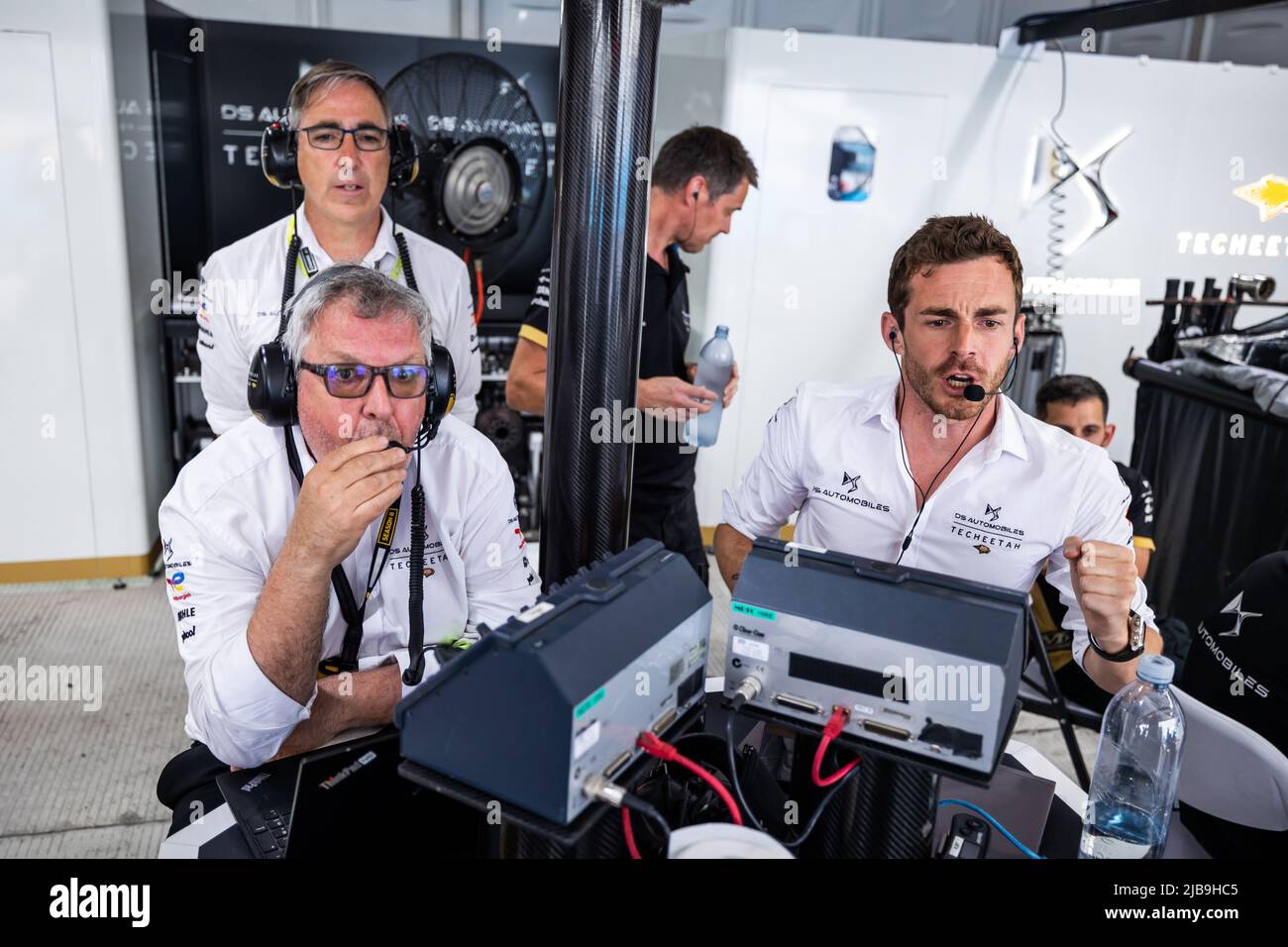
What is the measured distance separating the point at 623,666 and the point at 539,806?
0.51ft

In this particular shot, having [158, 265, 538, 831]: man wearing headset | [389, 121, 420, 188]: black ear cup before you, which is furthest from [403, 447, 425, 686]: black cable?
[389, 121, 420, 188]: black ear cup

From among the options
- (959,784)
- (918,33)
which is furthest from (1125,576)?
(918,33)

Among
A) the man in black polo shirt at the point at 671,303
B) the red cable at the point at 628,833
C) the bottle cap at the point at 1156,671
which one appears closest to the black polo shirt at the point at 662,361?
the man in black polo shirt at the point at 671,303

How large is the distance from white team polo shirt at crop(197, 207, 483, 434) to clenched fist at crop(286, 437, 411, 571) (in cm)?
118

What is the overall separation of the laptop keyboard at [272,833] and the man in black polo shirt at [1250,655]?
5.80 feet

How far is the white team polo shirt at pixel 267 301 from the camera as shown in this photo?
261 cm

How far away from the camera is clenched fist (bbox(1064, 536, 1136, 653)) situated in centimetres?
142

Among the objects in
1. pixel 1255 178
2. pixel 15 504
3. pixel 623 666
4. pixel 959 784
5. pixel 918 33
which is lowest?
pixel 15 504

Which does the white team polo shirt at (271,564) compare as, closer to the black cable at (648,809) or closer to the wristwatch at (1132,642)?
the black cable at (648,809)

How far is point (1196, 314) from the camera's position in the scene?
14.1ft
